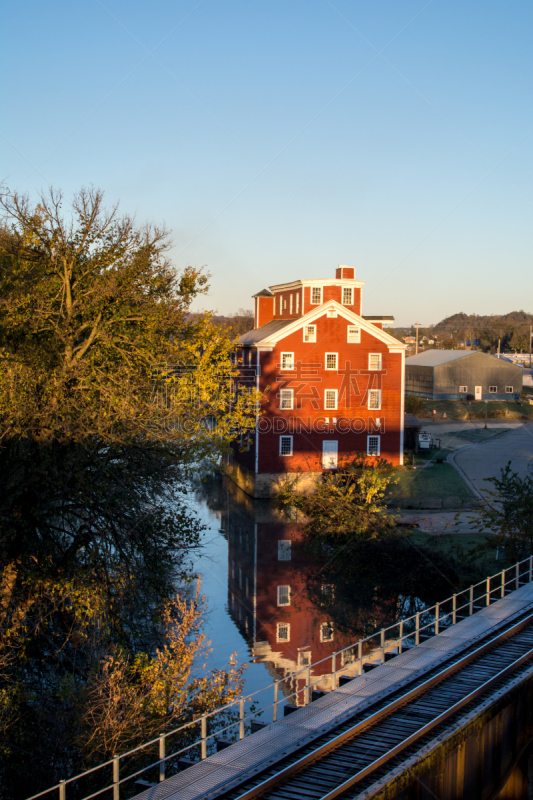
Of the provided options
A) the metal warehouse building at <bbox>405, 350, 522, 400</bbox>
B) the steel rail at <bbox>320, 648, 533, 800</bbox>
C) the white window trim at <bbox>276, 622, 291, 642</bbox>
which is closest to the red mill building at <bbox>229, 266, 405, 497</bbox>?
the white window trim at <bbox>276, 622, 291, 642</bbox>

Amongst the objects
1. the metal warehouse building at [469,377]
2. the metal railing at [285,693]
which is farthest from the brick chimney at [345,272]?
the metal warehouse building at [469,377]

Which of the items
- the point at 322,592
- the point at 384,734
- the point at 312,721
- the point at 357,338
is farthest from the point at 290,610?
the point at 357,338

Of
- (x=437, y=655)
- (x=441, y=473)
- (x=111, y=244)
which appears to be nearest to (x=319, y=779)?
(x=437, y=655)

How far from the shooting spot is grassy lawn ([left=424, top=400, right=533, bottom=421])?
7419 centimetres

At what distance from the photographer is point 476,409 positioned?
254ft

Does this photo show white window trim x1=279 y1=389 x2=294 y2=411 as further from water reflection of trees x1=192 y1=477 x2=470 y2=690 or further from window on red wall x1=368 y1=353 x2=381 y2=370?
water reflection of trees x1=192 y1=477 x2=470 y2=690

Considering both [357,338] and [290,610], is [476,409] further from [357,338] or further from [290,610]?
[290,610]

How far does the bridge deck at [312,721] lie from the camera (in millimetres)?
10031

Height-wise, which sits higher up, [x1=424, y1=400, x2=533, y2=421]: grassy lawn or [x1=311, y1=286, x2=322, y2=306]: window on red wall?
[x1=311, y1=286, x2=322, y2=306]: window on red wall

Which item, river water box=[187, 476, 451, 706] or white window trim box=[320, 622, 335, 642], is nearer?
river water box=[187, 476, 451, 706]

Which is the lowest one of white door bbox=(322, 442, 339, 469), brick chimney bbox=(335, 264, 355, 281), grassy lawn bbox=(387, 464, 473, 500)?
grassy lawn bbox=(387, 464, 473, 500)

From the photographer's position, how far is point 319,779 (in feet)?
33.7

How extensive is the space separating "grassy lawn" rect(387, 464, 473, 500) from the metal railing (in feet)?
45.4

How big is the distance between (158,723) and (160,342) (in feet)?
39.3
